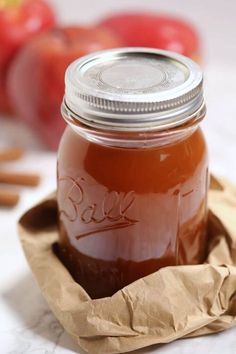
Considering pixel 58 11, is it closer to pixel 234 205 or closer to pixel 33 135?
pixel 33 135

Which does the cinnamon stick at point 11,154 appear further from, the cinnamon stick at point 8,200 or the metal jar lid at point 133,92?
the metal jar lid at point 133,92

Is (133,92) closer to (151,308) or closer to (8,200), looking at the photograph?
(151,308)

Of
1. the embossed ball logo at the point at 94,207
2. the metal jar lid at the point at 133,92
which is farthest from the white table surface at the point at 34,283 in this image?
the metal jar lid at the point at 133,92

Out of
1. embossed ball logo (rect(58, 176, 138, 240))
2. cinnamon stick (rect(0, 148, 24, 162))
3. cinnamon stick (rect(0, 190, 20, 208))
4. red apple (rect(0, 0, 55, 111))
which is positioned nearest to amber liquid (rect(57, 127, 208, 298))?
embossed ball logo (rect(58, 176, 138, 240))

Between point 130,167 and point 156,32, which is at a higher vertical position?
point 130,167

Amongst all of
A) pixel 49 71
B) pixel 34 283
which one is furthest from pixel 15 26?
pixel 34 283

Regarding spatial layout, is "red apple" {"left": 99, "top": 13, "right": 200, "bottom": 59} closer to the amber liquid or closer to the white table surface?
the white table surface

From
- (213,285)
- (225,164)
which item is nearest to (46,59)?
(225,164)
